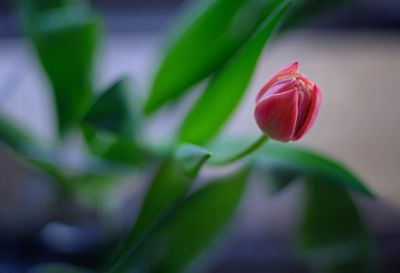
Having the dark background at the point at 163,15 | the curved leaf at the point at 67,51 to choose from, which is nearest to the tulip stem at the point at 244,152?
the curved leaf at the point at 67,51

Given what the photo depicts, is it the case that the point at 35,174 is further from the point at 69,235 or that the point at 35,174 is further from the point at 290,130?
the point at 290,130

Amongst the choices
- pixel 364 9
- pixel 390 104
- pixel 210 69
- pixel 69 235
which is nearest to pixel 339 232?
pixel 210 69

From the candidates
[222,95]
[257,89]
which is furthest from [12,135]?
[257,89]

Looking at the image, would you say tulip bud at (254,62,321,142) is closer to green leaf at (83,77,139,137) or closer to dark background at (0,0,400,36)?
green leaf at (83,77,139,137)

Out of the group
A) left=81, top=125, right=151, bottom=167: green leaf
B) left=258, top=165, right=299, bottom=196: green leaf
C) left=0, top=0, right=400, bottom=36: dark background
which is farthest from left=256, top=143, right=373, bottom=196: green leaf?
left=0, top=0, right=400, bottom=36: dark background

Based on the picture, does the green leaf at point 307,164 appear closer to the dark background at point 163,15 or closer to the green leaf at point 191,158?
the green leaf at point 191,158
